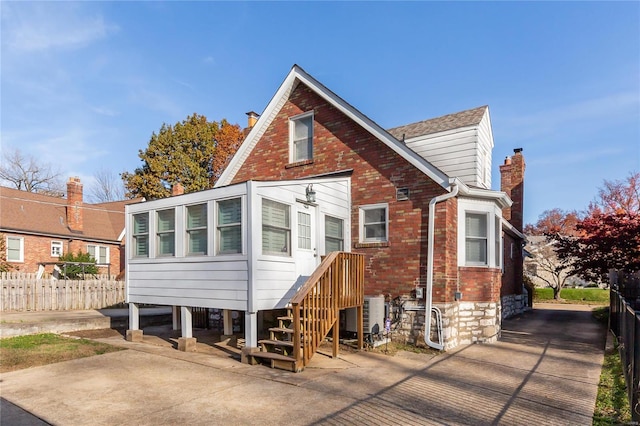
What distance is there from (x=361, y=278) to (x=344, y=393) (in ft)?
12.4

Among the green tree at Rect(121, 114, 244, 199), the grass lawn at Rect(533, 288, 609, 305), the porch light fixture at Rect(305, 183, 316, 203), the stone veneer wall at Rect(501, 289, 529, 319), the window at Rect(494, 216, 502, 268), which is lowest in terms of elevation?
the grass lawn at Rect(533, 288, 609, 305)

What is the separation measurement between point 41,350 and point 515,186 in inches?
721

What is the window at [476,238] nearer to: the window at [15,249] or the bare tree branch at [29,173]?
the window at [15,249]

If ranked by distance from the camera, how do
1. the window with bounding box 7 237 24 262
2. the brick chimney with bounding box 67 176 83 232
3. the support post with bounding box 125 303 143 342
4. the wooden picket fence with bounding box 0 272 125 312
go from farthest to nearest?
1. the brick chimney with bounding box 67 176 83 232
2. the window with bounding box 7 237 24 262
3. the wooden picket fence with bounding box 0 272 125 312
4. the support post with bounding box 125 303 143 342

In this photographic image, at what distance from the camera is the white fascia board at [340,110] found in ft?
31.8

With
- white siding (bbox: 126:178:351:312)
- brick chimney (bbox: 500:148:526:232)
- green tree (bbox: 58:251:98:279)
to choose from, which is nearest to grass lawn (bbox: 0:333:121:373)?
white siding (bbox: 126:178:351:312)

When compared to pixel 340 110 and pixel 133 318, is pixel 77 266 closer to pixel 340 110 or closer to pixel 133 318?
pixel 133 318

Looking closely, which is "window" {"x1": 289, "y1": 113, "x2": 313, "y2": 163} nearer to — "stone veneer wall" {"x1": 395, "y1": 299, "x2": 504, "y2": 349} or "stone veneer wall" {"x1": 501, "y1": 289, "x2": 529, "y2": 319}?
"stone veneer wall" {"x1": 395, "y1": 299, "x2": 504, "y2": 349}

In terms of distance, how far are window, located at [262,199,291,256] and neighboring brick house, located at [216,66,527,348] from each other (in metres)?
2.52

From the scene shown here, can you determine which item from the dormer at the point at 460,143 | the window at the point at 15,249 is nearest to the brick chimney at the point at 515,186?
the dormer at the point at 460,143

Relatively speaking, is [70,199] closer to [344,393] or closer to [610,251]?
[344,393]

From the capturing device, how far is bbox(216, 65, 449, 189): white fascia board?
382 inches

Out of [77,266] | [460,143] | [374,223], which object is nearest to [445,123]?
[460,143]

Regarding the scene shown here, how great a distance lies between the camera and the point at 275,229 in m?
8.65
